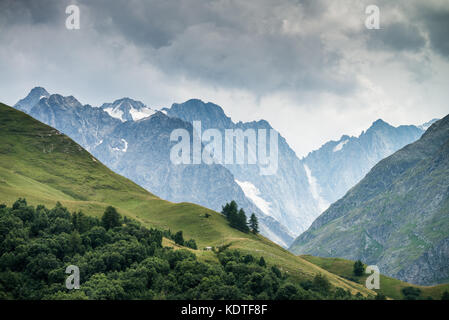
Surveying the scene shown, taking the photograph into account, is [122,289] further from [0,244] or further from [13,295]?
[0,244]

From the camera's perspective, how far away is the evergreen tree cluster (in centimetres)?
12344

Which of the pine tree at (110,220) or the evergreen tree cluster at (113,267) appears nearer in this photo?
the evergreen tree cluster at (113,267)

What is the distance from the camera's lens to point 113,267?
138250 millimetres

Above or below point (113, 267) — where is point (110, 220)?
above

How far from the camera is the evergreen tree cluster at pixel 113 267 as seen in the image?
123438 millimetres

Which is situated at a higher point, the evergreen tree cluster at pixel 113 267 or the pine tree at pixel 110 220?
the pine tree at pixel 110 220

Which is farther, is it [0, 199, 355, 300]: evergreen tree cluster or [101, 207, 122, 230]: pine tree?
[101, 207, 122, 230]: pine tree

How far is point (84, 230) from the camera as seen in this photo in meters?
162

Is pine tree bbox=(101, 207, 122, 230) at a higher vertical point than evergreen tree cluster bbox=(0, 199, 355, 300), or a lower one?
higher

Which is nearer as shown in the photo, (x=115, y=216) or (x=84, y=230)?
(x=84, y=230)

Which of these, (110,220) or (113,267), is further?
(110,220)
